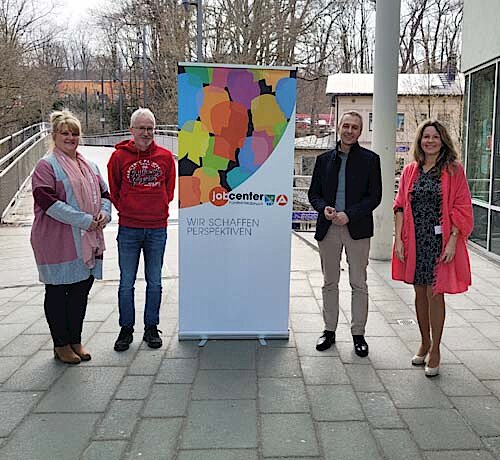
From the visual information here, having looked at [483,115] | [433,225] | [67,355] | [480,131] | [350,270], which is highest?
[483,115]

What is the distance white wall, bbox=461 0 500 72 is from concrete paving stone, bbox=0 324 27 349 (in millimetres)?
7024

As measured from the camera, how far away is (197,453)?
3.07m

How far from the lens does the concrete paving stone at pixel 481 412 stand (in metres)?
3.34

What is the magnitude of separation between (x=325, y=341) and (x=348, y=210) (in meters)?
1.03

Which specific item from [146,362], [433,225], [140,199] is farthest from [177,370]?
[433,225]

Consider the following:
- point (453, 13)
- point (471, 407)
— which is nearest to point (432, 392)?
point (471, 407)

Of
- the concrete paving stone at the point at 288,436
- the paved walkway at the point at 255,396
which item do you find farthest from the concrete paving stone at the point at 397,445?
the concrete paving stone at the point at 288,436

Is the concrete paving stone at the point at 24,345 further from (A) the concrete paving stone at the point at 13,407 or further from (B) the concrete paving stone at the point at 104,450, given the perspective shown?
(B) the concrete paving stone at the point at 104,450

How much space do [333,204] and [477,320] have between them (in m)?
1.92

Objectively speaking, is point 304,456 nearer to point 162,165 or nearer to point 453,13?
point 162,165

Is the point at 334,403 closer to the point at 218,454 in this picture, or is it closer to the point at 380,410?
the point at 380,410

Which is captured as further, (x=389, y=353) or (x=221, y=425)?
(x=389, y=353)

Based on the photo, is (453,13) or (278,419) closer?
(278,419)

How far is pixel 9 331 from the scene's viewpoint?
5.08m
